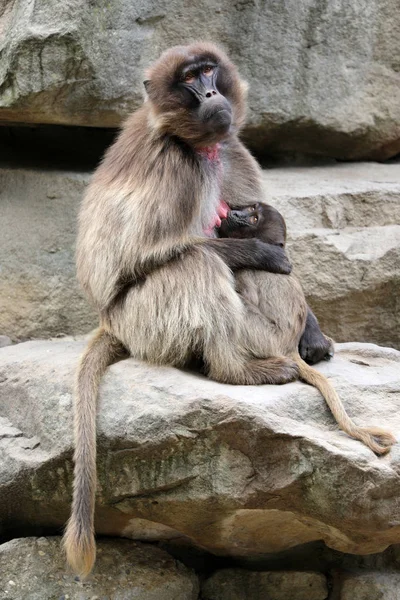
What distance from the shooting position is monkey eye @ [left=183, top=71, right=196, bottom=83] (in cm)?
510

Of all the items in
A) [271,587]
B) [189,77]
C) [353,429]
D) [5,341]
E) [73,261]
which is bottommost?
[271,587]

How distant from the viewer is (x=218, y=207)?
212 inches

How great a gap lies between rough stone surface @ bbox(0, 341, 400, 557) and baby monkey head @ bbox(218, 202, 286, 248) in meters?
0.79

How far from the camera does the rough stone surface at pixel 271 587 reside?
17.5 feet

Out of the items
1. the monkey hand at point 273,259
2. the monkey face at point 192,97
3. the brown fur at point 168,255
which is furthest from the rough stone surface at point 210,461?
the monkey face at point 192,97

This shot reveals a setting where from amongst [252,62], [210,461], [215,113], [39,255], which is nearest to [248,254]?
[215,113]

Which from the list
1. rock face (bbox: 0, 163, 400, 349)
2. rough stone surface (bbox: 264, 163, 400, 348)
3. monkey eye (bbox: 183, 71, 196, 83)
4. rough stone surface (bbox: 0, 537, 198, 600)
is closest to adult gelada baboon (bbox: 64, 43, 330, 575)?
monkey eye (bbox: 183, 71, 196, 83)

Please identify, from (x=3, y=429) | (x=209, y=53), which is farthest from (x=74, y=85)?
(x=3, y=429)

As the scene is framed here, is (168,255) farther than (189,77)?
No

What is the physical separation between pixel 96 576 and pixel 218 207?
2004mm

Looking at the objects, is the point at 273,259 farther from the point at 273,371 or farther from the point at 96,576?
the point at 96,576

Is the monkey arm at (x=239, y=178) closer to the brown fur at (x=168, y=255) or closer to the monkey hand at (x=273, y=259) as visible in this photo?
the brown fur at (x=168, y=255)

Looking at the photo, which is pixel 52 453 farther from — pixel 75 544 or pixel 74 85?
pixel 74 85

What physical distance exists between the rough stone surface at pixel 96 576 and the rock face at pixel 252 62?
2744 millimetres
